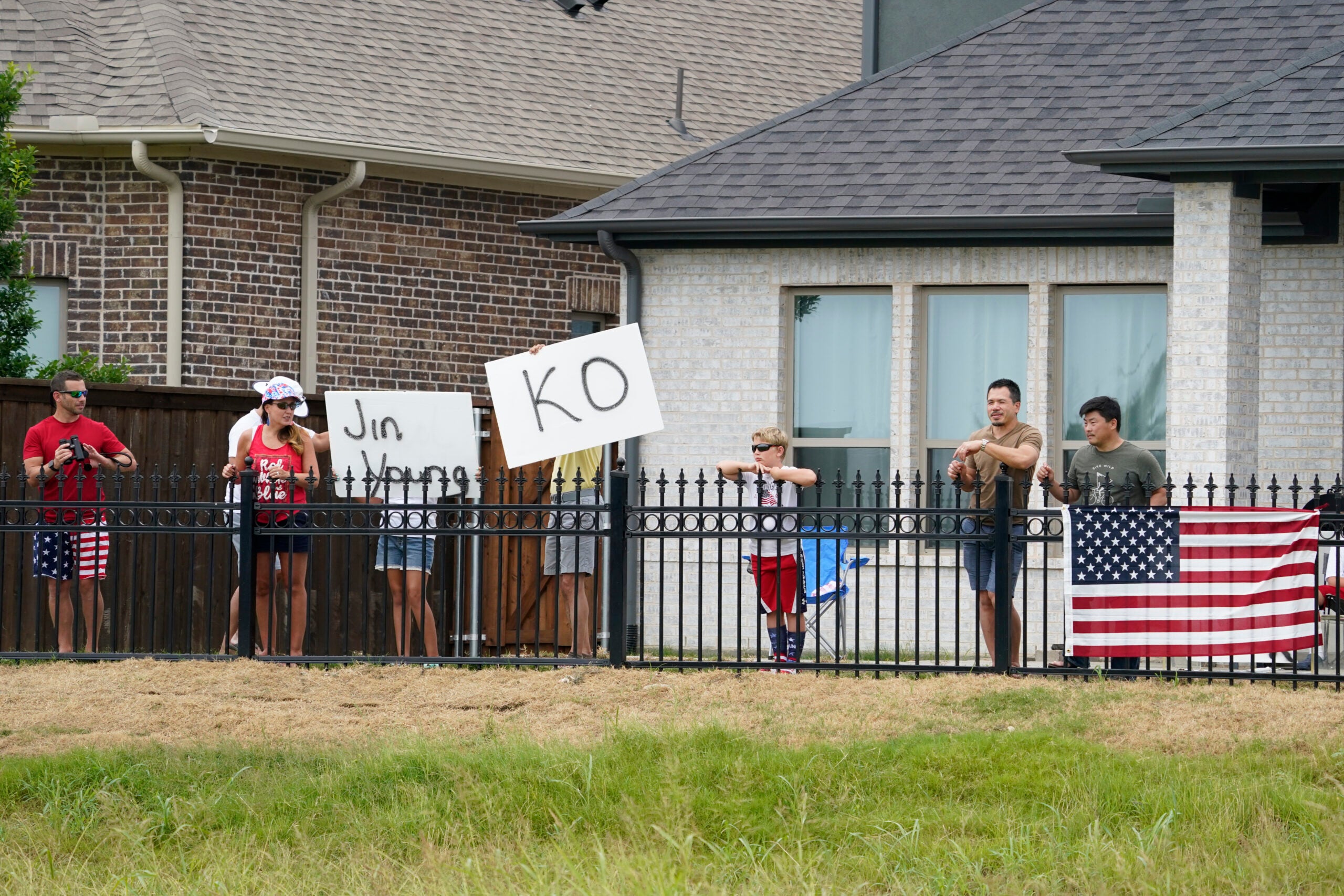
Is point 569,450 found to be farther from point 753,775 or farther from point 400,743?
point 753,775

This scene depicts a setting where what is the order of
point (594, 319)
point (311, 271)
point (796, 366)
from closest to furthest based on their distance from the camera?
point (796, 366)
point (311, 271)
point (594, 319)

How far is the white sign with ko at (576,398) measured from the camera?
35.8 feet

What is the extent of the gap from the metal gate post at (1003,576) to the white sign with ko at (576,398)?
1.91 m

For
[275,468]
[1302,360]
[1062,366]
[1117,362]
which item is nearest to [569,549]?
[275,468]

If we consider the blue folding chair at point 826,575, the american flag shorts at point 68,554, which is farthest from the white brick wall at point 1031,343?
the american flag shorts at point 68,554

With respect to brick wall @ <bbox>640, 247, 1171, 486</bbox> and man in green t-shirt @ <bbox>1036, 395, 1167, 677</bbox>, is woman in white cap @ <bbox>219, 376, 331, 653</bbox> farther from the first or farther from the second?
man in green t-shirt @ <bbox>1036, 395, 1167, 677</bbox>

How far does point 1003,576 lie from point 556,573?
107 inches

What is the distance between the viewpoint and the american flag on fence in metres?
10.0

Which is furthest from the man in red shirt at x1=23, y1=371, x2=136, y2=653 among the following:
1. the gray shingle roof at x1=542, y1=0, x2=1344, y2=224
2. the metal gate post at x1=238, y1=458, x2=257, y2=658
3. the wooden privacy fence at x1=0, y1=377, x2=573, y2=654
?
the gray shingle roof at x1=542, y1=0, x2=1344, y2=224

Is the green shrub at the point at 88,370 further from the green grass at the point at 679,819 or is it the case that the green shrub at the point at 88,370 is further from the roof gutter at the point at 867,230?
the green grass at the point at 679,819

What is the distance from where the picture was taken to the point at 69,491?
1221 centimetres

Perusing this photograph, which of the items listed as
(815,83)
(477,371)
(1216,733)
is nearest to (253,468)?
(1216,733)

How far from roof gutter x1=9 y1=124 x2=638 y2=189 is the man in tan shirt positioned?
7.72 meters

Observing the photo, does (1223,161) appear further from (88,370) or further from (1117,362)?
(88,370)
